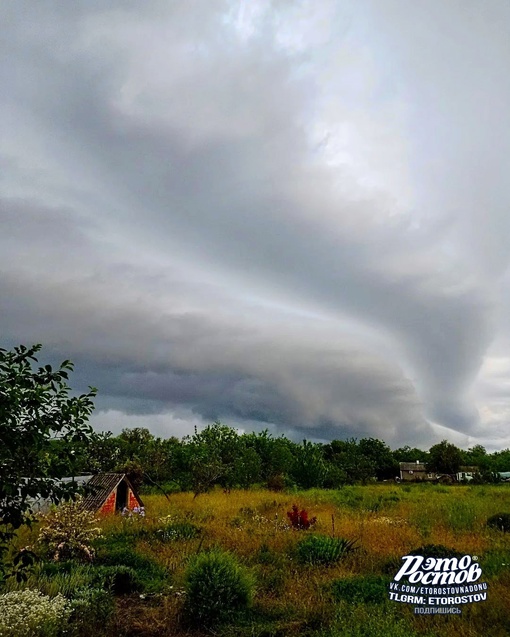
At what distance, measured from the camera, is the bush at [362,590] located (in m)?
8.80

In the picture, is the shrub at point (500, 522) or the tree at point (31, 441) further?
the shrub at point (500, 522)

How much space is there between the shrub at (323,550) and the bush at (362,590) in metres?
2.06

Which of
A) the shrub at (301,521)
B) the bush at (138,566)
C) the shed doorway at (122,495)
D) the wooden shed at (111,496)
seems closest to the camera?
the bush at (138,566)

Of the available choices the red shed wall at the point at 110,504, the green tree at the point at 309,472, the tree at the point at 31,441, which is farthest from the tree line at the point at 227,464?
the tree at the point at 31,441

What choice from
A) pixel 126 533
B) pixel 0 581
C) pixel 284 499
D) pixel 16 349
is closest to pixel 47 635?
pixel 0 581

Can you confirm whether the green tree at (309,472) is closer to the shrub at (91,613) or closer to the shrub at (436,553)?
the shrub at (436,553)

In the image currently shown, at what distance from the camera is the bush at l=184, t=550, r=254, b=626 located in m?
8.23

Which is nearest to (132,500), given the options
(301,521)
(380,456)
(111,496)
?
(111,496)

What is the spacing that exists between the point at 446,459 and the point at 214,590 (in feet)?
236

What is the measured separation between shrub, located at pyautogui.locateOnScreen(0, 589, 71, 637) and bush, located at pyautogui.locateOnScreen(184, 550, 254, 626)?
194cm

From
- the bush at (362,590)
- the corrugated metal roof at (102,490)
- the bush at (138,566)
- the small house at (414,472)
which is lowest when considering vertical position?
the bush at (138,566)

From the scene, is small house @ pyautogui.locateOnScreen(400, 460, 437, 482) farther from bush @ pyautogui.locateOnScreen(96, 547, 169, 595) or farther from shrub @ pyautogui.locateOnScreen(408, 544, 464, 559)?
shrub @ pyautogui.locateOnScreen(408, 544, 464, 559)

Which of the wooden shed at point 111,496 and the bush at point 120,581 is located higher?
the wooden shed at point 111,496

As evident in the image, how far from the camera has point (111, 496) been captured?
2250cm
